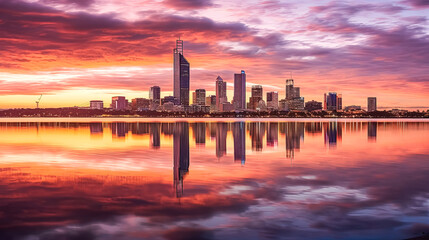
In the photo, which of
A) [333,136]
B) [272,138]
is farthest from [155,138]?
[333,136]

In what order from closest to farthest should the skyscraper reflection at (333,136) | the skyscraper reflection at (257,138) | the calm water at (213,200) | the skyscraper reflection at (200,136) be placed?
the calm water at (213,200)
the skyscraper reflection at (257,138)
the skyscraper reflection at (333,136)
the skyscraper reflection at (200,136)

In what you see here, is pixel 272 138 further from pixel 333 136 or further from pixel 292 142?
pixel 333 136

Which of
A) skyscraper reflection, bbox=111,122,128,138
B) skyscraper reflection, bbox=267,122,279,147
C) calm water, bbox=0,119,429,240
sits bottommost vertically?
skyscraper reflection, bbox=267,122,279,147

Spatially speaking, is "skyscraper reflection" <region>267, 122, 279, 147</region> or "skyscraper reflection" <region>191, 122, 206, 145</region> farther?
"skyscraper reflection" <region>191, 122, 206, 145</region>

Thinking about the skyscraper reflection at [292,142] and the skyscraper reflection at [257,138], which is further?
the skyscraper reflection at [257,138]

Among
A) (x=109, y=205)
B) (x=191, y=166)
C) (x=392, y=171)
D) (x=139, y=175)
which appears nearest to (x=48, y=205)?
(x=109, y=205)

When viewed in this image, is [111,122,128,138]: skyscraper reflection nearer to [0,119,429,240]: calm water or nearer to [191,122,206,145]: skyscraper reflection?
[191,122,206,145]: skyscraper reflection

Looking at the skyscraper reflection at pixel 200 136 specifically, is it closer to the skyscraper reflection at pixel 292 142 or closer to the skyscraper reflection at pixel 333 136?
the skyscraper reflection at pixel 292 142

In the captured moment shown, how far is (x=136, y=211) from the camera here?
13.9 metres

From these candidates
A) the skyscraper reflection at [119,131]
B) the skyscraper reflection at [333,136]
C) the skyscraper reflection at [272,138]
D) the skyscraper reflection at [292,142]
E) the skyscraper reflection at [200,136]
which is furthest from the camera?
the skyscraper reflection at [119,131]

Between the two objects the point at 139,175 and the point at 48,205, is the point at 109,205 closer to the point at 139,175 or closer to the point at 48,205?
the point at 48,205

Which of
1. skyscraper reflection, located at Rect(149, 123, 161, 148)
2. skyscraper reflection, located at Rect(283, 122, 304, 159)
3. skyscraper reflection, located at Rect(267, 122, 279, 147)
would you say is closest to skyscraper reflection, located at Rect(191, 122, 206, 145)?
skyscraper reflection, located at Rect(149, 123, 161, 148)

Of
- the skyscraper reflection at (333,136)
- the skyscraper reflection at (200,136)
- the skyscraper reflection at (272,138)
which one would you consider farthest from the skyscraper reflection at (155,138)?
the skyscraper reflection at (333,136)

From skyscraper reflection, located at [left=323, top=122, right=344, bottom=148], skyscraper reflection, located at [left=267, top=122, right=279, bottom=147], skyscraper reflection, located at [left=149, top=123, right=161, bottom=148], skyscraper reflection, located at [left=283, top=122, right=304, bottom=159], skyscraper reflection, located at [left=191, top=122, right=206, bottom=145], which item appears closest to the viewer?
skyscraper reflection, located at [left=283, top=122, right=304, bottom=159]
